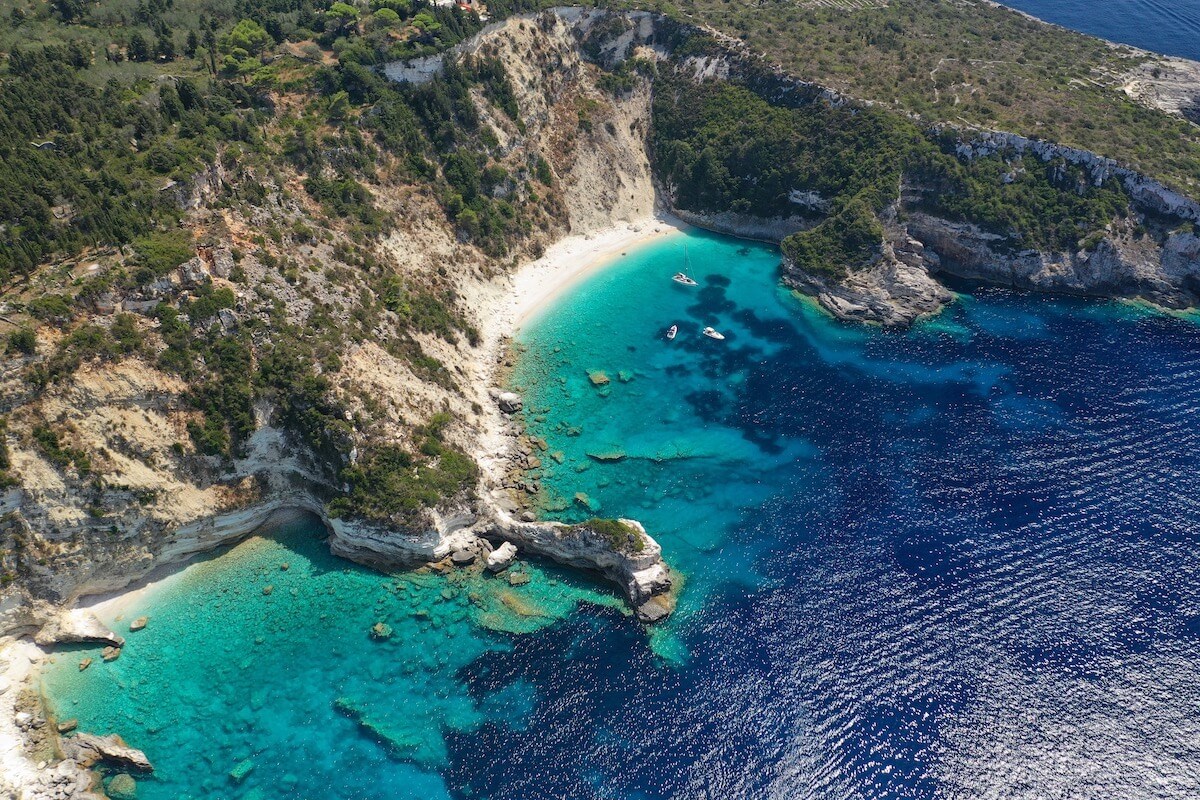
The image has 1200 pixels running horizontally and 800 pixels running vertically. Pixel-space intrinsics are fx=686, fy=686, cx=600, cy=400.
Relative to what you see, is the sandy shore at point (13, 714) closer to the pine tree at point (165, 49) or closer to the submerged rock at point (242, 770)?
the submerged rock at point (242, 770)

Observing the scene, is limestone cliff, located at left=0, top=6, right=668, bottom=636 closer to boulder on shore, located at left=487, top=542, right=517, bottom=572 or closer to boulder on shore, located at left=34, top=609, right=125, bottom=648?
boulder on shore, located at left=34, top=609, right=125, bottom=648

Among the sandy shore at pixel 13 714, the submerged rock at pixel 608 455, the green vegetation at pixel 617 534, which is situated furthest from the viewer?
the submerged rock at pixel 608 455

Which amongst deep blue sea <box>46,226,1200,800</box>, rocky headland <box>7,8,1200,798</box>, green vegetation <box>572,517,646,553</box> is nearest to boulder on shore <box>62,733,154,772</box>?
rocky headland <box>7,8,1200,798</box>

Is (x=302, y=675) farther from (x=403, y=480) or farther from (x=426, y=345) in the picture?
(x=426, y=345)

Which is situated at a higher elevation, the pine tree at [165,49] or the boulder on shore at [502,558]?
the pine tree at [165,49]

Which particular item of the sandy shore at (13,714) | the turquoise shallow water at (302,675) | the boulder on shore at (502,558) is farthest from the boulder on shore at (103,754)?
the boulder on shore at (502,558)

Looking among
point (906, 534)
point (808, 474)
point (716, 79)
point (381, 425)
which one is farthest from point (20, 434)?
point (716, 79)
